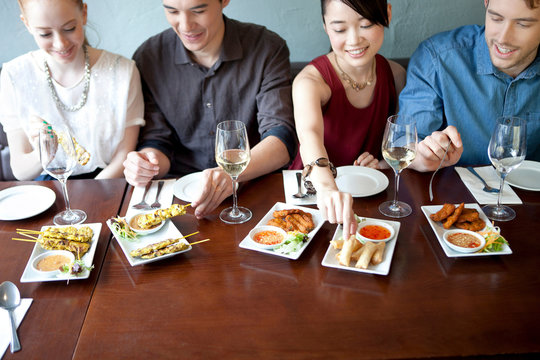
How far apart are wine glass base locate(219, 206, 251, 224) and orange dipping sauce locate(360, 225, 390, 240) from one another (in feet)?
1.07

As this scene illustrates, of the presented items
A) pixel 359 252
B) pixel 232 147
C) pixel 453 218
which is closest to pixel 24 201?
pixel 232 147

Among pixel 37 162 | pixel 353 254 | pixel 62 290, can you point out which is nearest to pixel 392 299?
pixel 353 254

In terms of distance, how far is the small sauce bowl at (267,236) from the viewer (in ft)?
3.85

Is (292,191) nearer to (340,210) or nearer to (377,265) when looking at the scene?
(340,210)

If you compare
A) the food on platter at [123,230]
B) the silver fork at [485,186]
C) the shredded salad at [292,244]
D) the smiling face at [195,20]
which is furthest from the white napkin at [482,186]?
the smiling face at [195,20]

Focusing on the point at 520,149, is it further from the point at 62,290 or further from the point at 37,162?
the point at 37,162

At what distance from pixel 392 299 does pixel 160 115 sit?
1.48 metres

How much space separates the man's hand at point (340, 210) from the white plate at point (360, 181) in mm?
240

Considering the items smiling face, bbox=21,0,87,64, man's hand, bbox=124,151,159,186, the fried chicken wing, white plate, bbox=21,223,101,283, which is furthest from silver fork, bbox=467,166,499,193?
smiling face, bbox=21,0,87,64

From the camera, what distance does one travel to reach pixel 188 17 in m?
1.85

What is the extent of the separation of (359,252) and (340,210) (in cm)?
12

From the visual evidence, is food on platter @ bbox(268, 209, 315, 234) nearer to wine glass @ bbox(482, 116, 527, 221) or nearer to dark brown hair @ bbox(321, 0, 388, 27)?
wine glass @ bbox(482, 116, 527, 221)

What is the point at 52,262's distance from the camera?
1.14m

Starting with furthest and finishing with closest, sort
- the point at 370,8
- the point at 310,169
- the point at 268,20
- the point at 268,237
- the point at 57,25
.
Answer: the point at 268,20 → the point at 57,25 → the point at 370,8 → the point at 310,169 → the point at 268,237
